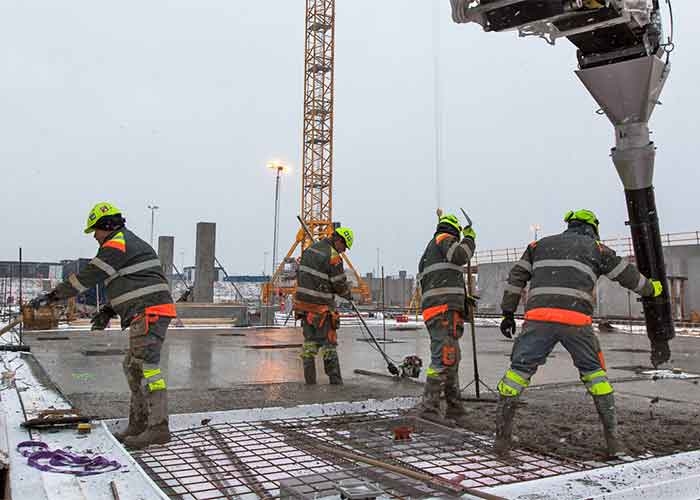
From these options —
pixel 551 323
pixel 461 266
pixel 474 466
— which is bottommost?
pixel 474 466

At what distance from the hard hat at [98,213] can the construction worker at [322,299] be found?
2801 mm

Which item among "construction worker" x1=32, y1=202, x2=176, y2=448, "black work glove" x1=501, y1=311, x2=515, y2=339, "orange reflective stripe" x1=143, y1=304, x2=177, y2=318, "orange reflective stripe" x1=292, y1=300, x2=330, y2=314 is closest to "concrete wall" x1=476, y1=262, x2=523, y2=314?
"orange reflective stripe" x1=292, y1=300, x2=330, y2=314

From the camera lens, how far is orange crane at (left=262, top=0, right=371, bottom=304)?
42344mm

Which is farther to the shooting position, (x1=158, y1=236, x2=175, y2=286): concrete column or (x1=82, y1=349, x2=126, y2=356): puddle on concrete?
(x1=158, y1=236, x2=175, y2=286): concrete column

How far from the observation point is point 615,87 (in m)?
5.02

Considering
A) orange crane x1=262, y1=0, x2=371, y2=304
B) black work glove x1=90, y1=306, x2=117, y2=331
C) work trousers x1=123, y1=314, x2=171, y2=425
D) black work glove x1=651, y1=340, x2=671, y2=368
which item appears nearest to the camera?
work trousers x1=123, y1=314, x2=171, y2=425

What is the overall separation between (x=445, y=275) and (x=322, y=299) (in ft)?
6.51

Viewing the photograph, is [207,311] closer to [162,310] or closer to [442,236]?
[442,236]

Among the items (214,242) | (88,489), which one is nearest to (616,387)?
(88,489)

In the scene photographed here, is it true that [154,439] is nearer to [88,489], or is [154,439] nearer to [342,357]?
[88,489]

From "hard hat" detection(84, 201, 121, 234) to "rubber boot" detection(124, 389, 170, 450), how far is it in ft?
4.39

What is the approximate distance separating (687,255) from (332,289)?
85.3 ft

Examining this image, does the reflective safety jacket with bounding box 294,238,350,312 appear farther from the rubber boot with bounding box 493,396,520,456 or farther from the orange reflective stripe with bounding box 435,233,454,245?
the rubber boot with bounding box 493,396,520,456

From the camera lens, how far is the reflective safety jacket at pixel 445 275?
5348 mm
